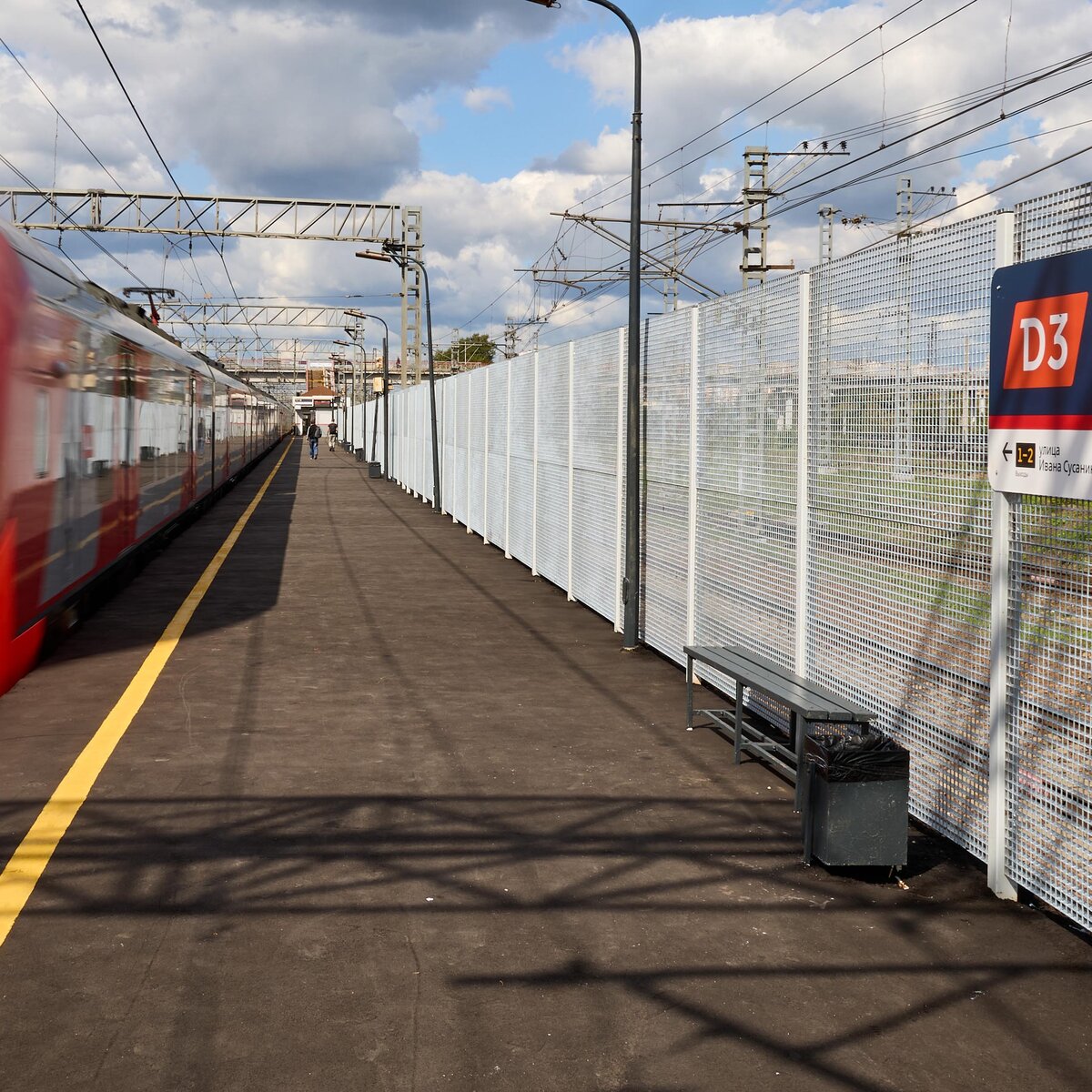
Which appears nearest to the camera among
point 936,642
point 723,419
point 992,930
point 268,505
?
point 992,930

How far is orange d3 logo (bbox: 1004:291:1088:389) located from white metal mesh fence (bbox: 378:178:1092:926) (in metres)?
0.22

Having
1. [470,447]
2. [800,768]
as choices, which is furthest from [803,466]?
[470,447]

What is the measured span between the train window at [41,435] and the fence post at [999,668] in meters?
6.74

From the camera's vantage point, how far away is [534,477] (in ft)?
54.5

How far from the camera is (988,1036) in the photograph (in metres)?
4.04

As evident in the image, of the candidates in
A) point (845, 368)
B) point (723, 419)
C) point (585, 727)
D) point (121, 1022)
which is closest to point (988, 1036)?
point (121, 1022)

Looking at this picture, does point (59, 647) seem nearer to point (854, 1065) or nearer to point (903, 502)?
point (903, 502)

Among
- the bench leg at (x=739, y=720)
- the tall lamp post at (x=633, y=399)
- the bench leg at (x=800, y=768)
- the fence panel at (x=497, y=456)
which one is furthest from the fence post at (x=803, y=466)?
the fence panel at (x=497, y=456)

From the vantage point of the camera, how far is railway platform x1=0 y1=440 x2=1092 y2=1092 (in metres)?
3.87

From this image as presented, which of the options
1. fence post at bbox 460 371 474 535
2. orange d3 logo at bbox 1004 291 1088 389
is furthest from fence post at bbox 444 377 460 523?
orange d3 logo at bbox 1004 291 1088 389

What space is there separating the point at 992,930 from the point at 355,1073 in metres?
2.59

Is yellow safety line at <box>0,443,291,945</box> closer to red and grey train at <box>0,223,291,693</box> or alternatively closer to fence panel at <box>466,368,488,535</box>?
red and grey train at <box>0,223,291,693</box>

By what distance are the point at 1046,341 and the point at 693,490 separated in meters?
4.95

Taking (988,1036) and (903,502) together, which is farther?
(903,502)
